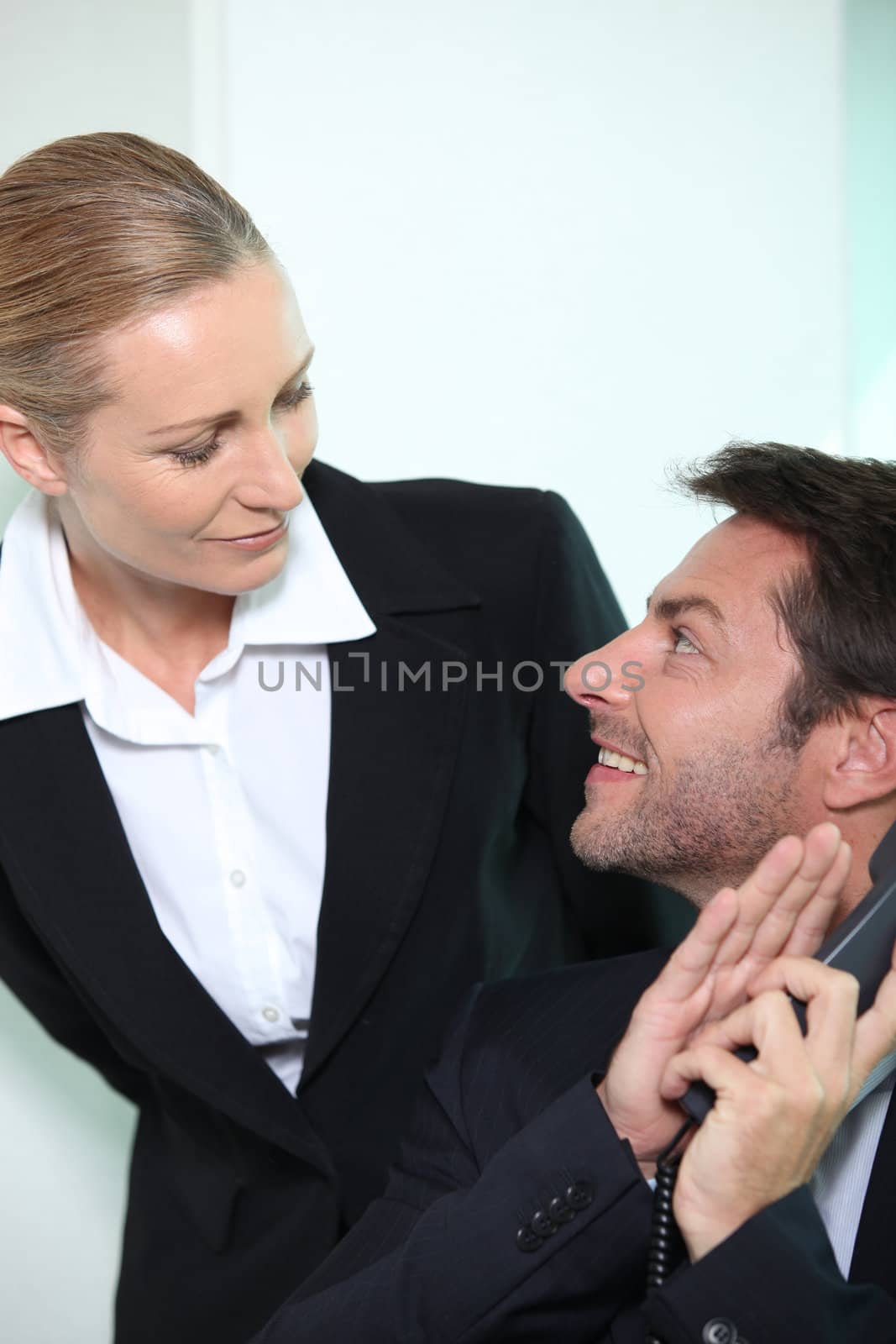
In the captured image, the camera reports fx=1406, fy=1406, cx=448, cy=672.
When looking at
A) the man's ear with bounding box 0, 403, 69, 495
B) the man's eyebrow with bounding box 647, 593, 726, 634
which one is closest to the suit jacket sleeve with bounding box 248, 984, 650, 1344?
the man's eyebrow with bounding box 647, 593, 726, 634

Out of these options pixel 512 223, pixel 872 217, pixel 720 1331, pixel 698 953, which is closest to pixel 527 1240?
pixel 720 1331

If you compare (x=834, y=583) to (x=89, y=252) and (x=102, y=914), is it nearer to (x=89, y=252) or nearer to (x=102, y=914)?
(x=89, y=252)

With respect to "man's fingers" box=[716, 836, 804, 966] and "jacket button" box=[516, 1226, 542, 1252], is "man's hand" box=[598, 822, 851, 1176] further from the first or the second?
"jacket button" box=[516, 1226, 542, 1252]

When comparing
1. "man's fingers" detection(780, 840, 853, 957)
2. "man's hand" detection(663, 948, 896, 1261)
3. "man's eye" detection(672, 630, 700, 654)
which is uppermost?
"man's eye" detection(672, 630, 700, 654)

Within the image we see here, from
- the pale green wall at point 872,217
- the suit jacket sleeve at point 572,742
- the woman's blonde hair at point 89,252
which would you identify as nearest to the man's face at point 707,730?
the suit jacket sleeve at point 572,742

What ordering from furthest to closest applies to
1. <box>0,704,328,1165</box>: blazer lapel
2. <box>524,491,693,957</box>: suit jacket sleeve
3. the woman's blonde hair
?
<box>524,491,693,957</box>: suit jacket sleeve → <box>0,704,328,1165</box>: blazer lapel → the woman's blonde hair

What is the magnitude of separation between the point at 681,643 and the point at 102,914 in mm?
902

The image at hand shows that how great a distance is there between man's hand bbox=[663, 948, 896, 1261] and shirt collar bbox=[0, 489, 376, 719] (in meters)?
0.91

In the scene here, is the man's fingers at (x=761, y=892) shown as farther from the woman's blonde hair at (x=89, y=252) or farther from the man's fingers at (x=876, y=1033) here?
the woman's blonde hair at (x=89, y=252)

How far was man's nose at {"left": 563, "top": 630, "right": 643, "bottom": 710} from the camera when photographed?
1.88 meters

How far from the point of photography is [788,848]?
4.84 feet

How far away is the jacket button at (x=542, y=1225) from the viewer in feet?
4.94

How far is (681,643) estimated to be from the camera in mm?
1896

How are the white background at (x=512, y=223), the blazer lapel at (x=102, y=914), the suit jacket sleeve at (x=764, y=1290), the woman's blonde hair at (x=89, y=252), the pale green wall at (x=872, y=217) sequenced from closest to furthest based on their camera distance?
the suit jacket sleeve at (x=764, y=1290)
the woman's blonde hair at (x=89, y=252)
the blazer lapel at (x=102, y=914)
the white background at (x=512, y=223)
the pale green wall at (x=872, y=217)
